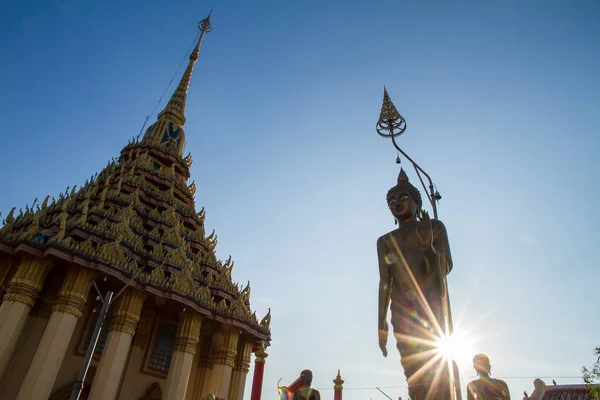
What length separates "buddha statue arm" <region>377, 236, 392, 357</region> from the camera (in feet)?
19.4

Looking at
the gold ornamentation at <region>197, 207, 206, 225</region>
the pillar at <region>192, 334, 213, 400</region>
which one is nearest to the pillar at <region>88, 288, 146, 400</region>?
the pillar at <region>192, 334, 213, 400</region>

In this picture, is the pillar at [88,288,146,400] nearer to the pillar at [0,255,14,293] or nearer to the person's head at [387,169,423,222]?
the pillar at [0,255,14,293]

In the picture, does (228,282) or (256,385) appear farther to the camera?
(228,282)

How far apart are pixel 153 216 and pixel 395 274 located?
16837mm

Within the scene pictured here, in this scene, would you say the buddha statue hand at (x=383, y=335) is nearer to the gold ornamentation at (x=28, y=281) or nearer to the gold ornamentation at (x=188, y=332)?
the gold ornamentation at (x=188, y=332)

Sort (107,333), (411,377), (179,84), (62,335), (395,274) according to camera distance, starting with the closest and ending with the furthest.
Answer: (411,377) → (395,274) → (62,335) → (107,333) → (179,84)

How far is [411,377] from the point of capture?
509 centimetres

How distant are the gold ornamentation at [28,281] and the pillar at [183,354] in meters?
5.16

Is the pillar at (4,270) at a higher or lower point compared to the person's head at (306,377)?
higher

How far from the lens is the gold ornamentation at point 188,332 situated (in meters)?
16.3

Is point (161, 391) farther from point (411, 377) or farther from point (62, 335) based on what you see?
point (411, 377)

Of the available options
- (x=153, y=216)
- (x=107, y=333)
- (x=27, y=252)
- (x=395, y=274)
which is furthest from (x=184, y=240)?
(x=395, y=274)

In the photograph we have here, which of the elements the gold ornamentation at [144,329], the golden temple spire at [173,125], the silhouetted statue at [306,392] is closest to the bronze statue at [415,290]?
the silhouetted statue at [306,392]

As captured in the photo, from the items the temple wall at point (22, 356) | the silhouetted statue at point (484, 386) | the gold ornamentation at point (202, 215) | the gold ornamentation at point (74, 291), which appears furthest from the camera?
the gold ornamentation at point (202, 215)
